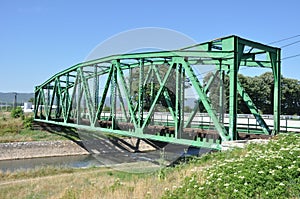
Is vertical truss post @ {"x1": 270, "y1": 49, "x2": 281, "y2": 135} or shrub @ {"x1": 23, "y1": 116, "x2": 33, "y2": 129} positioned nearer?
vertical truss post @ {"x1": 270, "y1": 49, "x2": 281, "y2": 135}

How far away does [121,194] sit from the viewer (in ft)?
25.9

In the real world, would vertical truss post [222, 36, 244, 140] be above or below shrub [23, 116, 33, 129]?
above

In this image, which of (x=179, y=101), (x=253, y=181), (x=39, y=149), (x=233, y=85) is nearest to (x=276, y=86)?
(x=233, y=85)

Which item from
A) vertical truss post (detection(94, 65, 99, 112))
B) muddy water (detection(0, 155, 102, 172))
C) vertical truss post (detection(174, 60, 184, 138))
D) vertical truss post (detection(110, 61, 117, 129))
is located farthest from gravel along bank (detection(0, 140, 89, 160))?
vertical truss post (detection(174, 60, 184, 138))

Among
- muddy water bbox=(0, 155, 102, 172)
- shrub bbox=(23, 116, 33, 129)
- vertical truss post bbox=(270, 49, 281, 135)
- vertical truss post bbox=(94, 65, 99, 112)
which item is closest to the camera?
vertical truss post bbox=(270, 49, 281, 135)

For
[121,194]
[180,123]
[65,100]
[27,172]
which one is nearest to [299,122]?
[180,123]

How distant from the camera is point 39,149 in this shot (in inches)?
1404

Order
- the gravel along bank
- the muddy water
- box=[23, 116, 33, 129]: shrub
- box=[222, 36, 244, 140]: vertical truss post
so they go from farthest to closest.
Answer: box=[23, 116, 33, 129]: shrub → the gravel along bank → the muddy water → box=[222, 36, 244, 140]: vertical truss post

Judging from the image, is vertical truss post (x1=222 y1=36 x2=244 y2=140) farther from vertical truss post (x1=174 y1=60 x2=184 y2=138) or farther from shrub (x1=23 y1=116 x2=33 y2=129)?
shrub (x1=23 y1=116 x2=33 y2=129)

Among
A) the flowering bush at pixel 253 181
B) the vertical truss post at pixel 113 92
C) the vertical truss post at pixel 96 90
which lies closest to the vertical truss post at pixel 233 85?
the flowering bush at pixel 253 181

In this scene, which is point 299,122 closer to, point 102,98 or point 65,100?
point 102,98

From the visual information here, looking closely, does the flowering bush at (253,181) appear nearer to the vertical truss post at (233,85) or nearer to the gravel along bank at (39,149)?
the vertical truss post at (233,85)

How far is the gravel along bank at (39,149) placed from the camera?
1319 inches

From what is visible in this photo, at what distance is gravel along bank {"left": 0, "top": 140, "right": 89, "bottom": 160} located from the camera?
110ft
